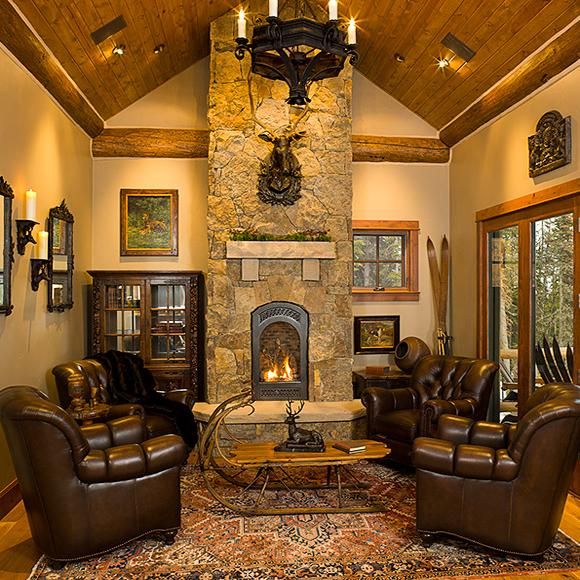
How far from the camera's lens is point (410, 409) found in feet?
17.7

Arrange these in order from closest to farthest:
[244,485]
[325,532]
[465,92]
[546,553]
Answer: [546,553], [325,532], [244,485], [465,92]

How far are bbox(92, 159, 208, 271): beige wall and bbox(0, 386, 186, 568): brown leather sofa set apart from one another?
3.52m

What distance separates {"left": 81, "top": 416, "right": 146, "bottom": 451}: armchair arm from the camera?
3711mm

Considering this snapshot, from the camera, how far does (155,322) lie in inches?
249

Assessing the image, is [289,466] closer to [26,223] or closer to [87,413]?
[87,413]

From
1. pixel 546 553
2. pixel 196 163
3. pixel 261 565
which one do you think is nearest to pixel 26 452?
pixel 261 565

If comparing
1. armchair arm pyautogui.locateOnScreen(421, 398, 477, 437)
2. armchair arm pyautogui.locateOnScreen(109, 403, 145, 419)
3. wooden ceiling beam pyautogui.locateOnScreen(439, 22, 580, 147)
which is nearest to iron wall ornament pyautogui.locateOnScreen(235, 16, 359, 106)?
wooden ceiling beam pyautogui.locateOnScreen(439, 22, 580, 147)

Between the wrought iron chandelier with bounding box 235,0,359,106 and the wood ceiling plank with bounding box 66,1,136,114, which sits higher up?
the wood ceiling plank with bounding box 66,1,136,114

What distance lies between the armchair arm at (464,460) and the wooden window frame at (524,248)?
149 centimetres

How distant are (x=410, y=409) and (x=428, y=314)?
1928mm

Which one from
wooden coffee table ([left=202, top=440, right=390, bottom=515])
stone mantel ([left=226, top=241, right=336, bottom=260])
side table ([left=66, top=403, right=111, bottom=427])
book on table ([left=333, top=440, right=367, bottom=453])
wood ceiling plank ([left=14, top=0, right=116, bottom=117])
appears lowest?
wooden coffee table ([left=202, top=440, right=390, bottom=515])

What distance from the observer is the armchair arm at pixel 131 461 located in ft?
10.7

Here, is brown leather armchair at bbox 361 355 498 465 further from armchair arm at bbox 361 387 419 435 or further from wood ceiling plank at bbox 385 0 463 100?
wood ceiling plank at bbox 385 0 463 100

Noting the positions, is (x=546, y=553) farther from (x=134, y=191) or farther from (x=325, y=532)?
(x=134, y=191)
